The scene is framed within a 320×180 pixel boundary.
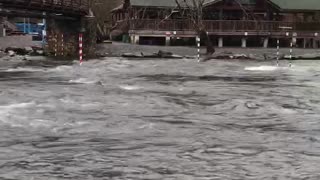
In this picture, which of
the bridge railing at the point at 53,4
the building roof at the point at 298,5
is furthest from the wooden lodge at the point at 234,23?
the bridge railing at the point at 53,4

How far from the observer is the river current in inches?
328

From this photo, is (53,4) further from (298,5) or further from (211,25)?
(298,5)

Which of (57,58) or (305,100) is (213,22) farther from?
(305,100)

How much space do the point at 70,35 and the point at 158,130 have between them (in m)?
35.2

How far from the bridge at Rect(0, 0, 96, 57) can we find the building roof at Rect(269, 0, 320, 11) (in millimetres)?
20362

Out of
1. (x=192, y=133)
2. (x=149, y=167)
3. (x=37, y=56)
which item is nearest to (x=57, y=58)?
(x=37, y=56)

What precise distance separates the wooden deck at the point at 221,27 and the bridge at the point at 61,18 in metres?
7.04

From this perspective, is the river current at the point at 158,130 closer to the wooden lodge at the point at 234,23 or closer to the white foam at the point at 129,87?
the white foam at the point at 129,87

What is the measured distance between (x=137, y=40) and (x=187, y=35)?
16.7 feet

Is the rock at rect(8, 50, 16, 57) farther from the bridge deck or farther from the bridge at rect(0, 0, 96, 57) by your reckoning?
the bridge deck

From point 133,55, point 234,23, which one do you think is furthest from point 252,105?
point 234,23

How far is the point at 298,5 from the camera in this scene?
194ft

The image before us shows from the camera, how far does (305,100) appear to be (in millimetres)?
16109

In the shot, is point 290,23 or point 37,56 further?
point 290,23
